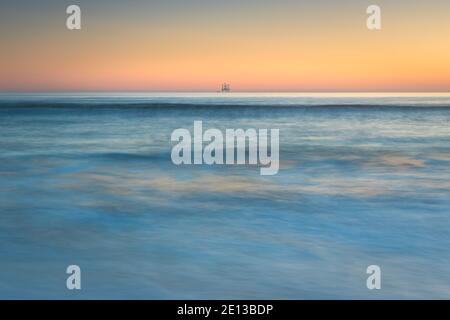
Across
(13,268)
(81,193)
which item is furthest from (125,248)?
(81,193)

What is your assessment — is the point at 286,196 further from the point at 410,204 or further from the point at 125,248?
the point at 125,248

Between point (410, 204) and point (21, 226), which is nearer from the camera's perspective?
point (21, 226)

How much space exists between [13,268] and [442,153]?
12969 millimetres

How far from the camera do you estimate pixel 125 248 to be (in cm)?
607

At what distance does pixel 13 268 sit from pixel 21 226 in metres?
1.87

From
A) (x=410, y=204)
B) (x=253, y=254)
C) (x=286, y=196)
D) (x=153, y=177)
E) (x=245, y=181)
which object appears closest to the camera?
(x=253, y=254)

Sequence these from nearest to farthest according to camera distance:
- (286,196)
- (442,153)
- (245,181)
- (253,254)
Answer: (253,254) → (286,196) → (245,181) → (442,153)

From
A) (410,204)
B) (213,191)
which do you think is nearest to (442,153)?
(410,204)

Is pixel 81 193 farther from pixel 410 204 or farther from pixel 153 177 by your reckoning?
pixel 410 204

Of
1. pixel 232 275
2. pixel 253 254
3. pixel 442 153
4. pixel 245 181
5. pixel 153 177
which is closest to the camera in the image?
pixel 232 275

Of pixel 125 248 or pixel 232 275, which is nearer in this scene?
pixel 232 275
